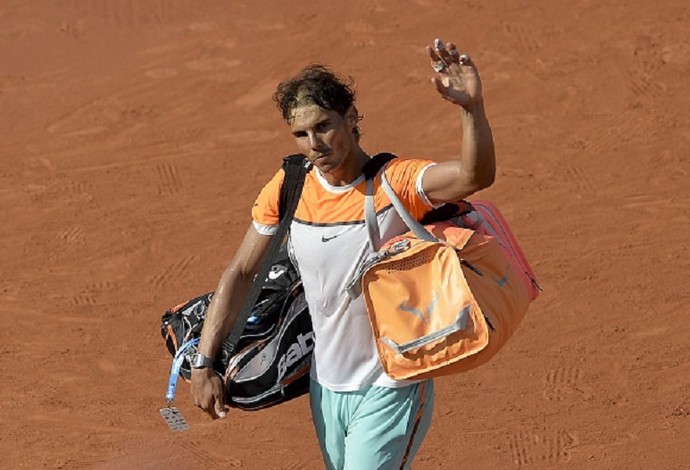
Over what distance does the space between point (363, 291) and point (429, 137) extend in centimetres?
574

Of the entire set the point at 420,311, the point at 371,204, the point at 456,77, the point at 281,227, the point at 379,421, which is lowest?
the point at 379,421

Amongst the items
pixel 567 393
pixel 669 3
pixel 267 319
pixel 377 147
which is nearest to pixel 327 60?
pixel 377 147

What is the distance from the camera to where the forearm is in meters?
4.36

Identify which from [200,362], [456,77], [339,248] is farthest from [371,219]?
[200,362]

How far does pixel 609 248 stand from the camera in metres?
8.98

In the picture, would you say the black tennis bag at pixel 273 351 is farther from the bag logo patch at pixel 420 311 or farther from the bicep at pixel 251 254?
the bag logo patch at pixel 420 311

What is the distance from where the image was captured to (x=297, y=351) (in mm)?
5230

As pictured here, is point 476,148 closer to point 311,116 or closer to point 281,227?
point 311,116

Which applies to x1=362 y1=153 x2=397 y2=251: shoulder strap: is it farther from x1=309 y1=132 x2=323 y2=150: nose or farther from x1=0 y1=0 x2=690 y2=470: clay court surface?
x1=0 y1=0 x2=690 y2=470: clay court surface

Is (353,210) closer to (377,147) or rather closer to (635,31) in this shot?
(377,147)

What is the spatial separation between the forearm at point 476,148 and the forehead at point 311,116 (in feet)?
1.84

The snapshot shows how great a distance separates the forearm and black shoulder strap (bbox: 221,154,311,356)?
735 millimetres

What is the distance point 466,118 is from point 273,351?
1.34m

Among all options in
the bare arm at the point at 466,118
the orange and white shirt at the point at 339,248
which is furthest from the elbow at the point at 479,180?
the orange and white shirt at the point at 339,248
